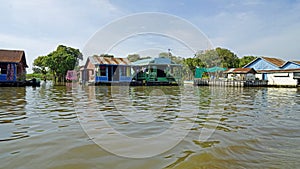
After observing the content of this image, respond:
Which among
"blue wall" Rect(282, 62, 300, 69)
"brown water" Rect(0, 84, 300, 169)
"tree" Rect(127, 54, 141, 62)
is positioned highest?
"tree" Rect(127, 54, 141, 62)

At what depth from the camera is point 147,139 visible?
4.11m

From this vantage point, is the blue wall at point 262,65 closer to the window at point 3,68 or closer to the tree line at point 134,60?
the tree line at point 134,60

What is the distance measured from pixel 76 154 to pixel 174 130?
7.13 feet

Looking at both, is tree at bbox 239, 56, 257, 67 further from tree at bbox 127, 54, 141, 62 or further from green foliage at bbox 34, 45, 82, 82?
green foliage at bbox 34, 45, 82, 82

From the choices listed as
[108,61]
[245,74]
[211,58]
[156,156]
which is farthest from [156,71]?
[156,156]

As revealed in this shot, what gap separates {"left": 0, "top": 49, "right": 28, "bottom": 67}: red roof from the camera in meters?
22.9

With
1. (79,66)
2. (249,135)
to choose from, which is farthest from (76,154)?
(79,66)

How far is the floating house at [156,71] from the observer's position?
2957 cm

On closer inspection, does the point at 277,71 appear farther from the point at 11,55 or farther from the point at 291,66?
the point at 11,55

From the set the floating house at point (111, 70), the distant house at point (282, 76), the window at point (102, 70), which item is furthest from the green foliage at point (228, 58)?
the window at point (102, 70)

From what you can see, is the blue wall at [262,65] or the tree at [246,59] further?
the tree at [246,59]

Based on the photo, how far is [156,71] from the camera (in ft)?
100

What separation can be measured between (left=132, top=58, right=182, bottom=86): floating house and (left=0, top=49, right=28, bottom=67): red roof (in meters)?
12.4

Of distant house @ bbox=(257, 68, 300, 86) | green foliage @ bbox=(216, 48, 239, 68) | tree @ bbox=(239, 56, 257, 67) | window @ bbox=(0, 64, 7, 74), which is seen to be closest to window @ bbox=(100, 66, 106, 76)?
window @ bbox=(0, 64, 7, 74)
